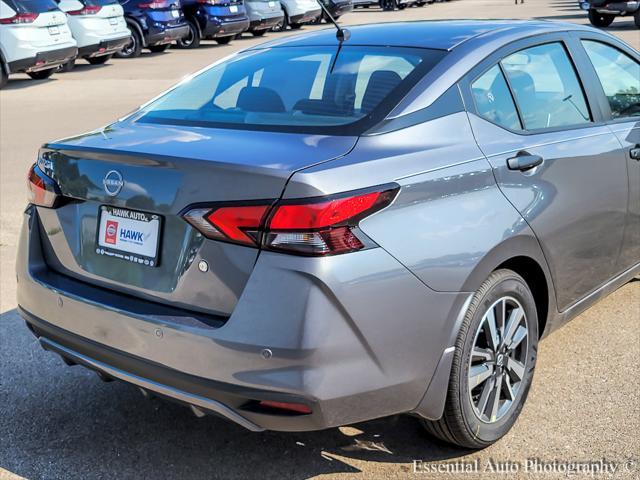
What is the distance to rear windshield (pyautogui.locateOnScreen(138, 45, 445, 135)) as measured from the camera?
10.1 ft

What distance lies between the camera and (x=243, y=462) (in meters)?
3.16

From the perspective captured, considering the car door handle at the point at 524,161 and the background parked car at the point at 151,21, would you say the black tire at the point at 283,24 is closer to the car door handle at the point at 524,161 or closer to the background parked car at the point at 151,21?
the background parked car at the point at 151,21

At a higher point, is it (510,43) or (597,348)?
(510,43)

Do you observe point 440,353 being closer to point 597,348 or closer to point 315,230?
point 315,230

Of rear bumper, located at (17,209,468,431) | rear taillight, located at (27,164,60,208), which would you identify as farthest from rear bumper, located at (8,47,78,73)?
rear bumper, located at (17,209,468,431)

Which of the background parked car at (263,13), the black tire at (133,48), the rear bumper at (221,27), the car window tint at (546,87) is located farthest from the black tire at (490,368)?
Result: the background parked car at (263,13)

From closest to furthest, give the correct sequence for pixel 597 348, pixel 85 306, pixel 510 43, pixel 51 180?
pixel 85 306
pixel 51 180
pixel 510 43
pixel 597 348

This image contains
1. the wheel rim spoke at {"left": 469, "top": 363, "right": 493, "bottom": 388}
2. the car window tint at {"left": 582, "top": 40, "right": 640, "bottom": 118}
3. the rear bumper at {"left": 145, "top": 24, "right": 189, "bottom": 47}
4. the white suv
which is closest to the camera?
the wheel rim spoke at {"left": 469, "top": 363, "right": 493, "bottom": 388}

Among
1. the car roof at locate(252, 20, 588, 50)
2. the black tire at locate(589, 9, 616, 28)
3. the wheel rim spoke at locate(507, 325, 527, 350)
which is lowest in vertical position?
the black tire at locate(589, 9, 616, 28)

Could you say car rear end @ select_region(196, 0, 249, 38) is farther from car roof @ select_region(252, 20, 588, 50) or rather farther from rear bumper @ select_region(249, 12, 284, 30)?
car roof @ select_region(252, 20, 588, 50)

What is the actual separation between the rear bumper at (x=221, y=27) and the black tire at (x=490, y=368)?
1879 cm

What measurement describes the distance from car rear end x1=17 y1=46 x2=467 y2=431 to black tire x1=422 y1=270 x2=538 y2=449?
0.16 m

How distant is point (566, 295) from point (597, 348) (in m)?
0.68

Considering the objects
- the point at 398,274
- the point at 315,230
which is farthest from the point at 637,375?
the point at 315,230
